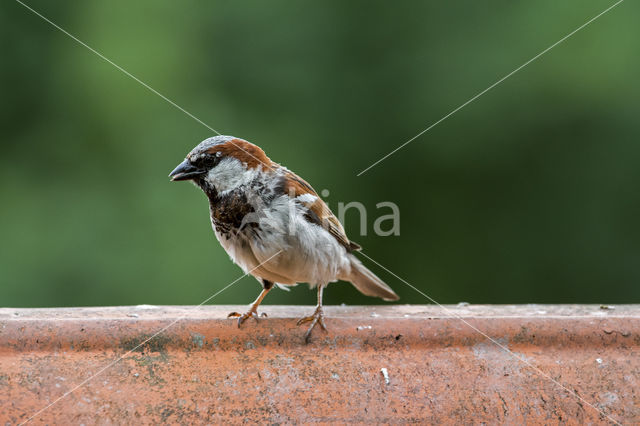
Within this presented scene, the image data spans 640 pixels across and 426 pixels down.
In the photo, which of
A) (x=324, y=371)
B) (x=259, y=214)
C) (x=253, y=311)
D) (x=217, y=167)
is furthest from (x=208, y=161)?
(x=324, y=371)

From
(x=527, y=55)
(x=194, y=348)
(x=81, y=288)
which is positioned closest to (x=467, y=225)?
(x=527, y=55)

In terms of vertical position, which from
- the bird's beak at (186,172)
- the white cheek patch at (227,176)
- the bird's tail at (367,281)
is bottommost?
the bird's tail at (367,281)

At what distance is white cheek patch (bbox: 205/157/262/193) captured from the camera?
2770 mm

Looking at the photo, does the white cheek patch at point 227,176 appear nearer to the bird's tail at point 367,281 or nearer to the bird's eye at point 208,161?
the bird's eye at point 208,161

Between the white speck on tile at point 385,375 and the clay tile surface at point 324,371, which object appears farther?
the white speck on tile at point 385,375

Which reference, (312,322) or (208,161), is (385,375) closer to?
(312,322)

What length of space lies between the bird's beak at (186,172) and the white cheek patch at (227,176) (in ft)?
0.16

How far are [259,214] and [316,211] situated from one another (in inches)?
14.1

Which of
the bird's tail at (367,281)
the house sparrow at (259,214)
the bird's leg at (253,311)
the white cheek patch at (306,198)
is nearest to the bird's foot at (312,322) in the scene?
the bird's leg at (253,311)

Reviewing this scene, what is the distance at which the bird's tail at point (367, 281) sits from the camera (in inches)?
128

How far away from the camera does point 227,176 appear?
277 cm

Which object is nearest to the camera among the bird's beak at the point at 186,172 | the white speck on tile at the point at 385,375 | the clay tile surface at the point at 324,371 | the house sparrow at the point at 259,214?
the clay tile surface at the point at 324,371

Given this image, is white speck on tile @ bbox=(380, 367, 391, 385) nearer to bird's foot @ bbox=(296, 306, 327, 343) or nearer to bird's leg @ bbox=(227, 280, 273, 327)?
bird's foot @ bbox=(296, 306, 327, 343)

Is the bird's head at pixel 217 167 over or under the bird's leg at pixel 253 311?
over
